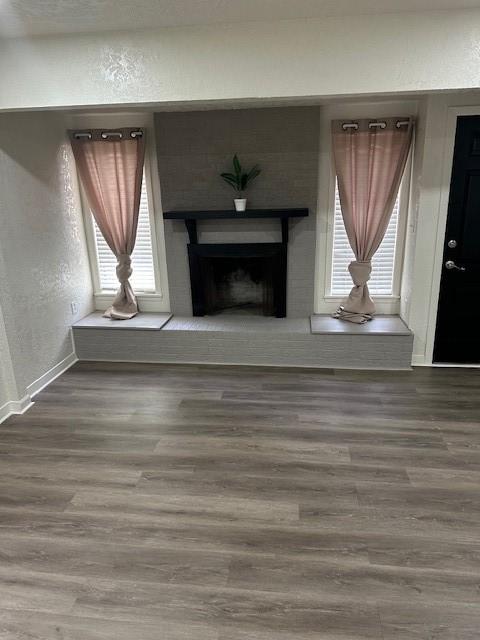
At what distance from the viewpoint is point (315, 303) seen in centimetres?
435

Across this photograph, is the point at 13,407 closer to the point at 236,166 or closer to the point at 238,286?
the point at 238,286

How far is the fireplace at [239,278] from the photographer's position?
4168 mm

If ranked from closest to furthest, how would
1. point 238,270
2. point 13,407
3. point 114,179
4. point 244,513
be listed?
1. point 244,513
2. point 13,407
3. point 114,179
4. point 238,270

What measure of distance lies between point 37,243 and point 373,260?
303cm

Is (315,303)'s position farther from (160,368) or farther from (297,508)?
(297,508)

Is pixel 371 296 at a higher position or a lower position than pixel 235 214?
lower

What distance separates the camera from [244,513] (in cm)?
223

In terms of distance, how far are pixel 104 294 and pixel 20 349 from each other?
4.38ft

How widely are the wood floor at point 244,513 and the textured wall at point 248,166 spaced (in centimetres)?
139

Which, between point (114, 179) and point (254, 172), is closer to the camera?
point (254, 172)

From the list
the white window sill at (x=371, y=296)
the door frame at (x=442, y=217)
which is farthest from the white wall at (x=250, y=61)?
the white window sill at (x=371, y=296)

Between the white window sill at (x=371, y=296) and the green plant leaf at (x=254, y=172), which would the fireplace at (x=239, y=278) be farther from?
the green plant leaf at (x=254, y=172)

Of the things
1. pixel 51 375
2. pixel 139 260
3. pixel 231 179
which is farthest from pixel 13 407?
pixel 231 179

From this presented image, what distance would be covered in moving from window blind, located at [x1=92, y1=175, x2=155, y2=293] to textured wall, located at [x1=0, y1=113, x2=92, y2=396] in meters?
0.21
